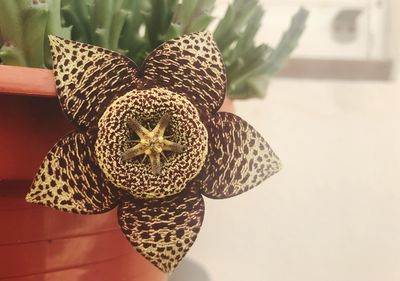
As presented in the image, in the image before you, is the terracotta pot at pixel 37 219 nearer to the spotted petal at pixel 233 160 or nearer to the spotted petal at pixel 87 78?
the spotted petal at pixel 87 78

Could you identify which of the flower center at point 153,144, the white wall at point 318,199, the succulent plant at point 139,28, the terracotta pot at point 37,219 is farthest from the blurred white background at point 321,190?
the flower center at point 153,144

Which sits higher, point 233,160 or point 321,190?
point 233,160

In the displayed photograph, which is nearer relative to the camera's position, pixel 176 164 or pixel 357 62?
pixel 176 164

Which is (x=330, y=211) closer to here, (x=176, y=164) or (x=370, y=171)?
(x=370, y=171)

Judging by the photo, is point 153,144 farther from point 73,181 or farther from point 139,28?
point 139,28

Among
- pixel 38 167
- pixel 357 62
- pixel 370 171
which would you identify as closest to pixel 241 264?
pixel 370 171

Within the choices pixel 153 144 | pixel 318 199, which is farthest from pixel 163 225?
pixel 318 199
